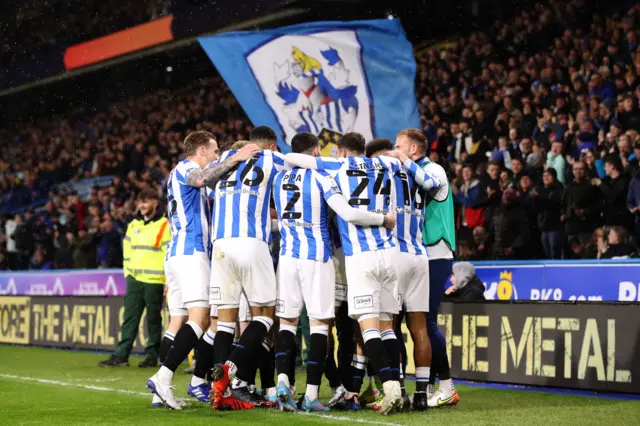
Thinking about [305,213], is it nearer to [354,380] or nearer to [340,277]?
[340,277]

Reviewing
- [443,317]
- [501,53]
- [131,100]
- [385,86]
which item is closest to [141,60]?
[131,100]

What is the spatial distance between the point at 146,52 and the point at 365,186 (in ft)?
64.3

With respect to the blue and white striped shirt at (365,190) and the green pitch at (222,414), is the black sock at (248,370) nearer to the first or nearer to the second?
the green pitch at (222,414)

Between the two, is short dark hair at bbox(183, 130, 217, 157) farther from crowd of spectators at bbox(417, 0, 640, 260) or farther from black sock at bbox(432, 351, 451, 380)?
crowd of spectators at bbox(417, 0, 640, 260)

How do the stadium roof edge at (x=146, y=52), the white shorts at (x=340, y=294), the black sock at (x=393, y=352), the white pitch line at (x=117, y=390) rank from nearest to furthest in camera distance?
the white pitch line at (x=117, y=390)
the black sock at (x=393, y=352)
the white shorts at (x=340, y=294)
the stadium roof edge at (x=146, y=52)

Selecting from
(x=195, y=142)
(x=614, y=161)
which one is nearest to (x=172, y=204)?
(x=195, y=142)

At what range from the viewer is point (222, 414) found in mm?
6816

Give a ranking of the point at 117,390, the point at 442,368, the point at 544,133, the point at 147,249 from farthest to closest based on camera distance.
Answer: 1. the point at 544,133
2. the point at 147,249
3. the point at 117,390
4. the point at 442,368

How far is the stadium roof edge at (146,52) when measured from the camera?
66.7 ft

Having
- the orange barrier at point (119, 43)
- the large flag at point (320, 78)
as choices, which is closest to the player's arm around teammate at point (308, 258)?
the large flag at point (320, 78)

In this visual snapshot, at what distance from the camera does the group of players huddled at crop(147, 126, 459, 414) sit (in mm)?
6992

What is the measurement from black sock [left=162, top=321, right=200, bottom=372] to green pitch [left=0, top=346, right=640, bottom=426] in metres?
0.35

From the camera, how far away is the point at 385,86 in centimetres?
1259

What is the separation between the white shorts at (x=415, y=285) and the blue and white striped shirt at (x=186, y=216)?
5.37ft
